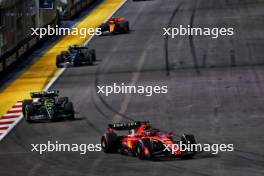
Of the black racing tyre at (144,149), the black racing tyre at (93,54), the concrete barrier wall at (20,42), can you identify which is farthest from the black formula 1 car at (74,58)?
the black racing tyre at (144,149)

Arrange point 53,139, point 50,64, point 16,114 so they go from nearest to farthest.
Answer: point 53,139, point 16,114, point 50,64

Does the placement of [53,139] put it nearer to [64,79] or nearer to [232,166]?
[232,166]

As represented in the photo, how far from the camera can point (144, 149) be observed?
32.7 m

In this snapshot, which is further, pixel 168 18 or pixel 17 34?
pixel 168 18

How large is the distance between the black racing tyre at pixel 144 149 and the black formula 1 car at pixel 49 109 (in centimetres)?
970

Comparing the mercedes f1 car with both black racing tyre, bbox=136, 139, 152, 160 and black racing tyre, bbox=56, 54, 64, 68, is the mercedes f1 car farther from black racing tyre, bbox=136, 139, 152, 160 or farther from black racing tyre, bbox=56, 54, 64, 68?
black racing tyre, bbox=136, 139, 152, 160

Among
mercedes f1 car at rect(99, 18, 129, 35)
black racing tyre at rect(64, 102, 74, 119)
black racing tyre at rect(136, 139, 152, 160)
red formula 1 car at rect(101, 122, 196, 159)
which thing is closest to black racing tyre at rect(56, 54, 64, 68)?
mercedes f1 car at rect(99, 18, 129, 35)

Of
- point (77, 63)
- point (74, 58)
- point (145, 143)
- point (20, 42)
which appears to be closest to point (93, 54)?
point (77, 63)

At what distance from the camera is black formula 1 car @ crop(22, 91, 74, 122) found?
42.2m

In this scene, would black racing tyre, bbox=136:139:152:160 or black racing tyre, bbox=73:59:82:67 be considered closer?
black racing tyre, bbox=136:139:152:160

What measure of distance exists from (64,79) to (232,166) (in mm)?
24646

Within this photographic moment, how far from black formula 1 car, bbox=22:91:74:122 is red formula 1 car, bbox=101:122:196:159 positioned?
7.54m

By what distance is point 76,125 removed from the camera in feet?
135

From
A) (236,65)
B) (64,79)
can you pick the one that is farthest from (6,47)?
(236,65)
